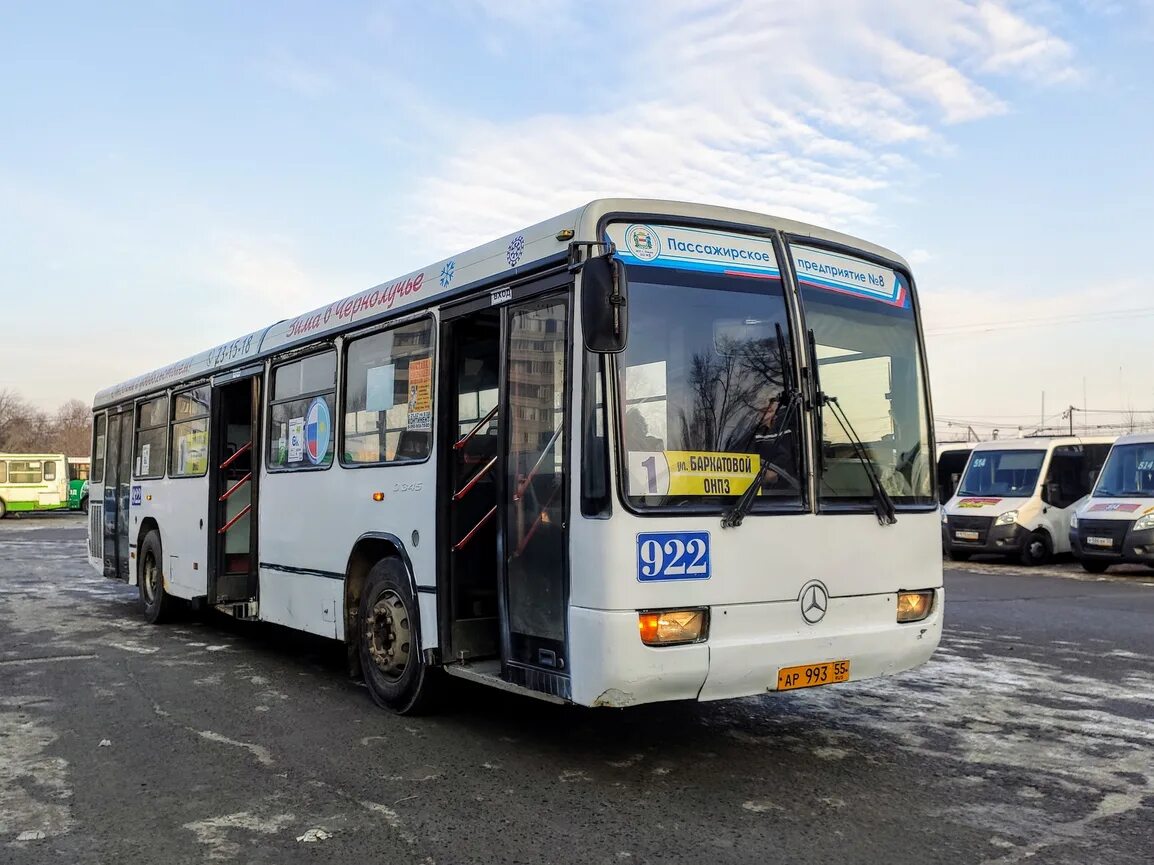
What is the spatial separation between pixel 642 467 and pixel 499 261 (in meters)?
1.66

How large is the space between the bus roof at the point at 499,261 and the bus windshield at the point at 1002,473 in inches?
627

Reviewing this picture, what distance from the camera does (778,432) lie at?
5344mm

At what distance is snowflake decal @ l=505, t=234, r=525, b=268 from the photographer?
5723 mm

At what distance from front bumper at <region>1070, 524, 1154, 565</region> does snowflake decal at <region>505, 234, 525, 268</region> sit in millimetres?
14760

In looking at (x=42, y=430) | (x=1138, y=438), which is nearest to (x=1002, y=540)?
(x=1138, y=438)

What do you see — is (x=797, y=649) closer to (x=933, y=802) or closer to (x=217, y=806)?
(x=933, y=802)

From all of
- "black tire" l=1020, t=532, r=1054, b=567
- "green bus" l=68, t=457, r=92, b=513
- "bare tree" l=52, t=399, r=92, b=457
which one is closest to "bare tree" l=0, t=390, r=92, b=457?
"bare tree" l=52, t=399, r=92, b=457

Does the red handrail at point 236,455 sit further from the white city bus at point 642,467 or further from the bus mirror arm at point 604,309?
the bus mirror arm at point 604,309

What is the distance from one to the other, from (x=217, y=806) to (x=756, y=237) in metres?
3.84

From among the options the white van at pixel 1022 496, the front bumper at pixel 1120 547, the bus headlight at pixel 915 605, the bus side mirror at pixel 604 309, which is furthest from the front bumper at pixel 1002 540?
the bus side mirror at pixel 604 309

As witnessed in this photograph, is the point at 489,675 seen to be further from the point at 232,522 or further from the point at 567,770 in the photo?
the point at 232,522

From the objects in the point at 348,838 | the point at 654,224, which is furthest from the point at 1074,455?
the point at 348,838

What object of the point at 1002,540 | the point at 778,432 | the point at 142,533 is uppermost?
the point at 778,432

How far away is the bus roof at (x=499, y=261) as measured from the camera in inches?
207
